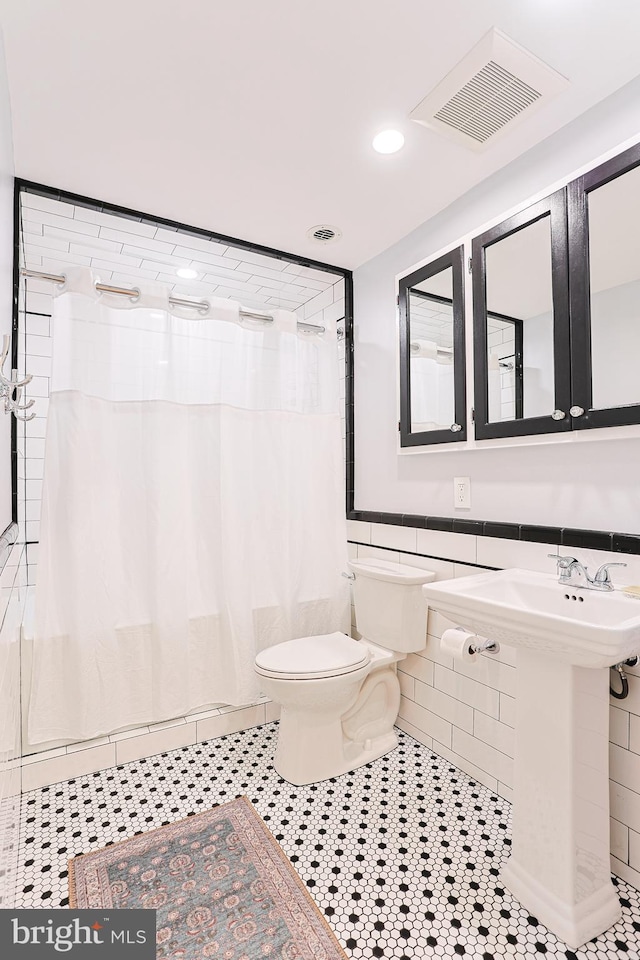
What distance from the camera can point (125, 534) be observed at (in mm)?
2027

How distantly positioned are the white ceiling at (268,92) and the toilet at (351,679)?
64.6 inches

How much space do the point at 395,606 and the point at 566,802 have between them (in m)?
0.95

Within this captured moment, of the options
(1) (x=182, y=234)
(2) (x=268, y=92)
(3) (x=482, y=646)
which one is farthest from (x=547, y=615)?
(1) (x=182, y=234)

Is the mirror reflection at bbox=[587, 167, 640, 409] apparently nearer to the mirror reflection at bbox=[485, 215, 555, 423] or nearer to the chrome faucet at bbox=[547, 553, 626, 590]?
the mirror reflection at bbox=[485, 215, 555, 423]

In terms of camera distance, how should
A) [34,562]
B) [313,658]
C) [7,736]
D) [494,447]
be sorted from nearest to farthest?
[7,736] < [494,447] < [313,658] < [34,562]

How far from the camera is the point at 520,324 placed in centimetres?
173

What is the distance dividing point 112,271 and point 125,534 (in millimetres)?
1559

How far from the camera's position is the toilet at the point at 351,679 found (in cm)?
185

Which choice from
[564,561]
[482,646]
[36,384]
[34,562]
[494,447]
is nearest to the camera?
[564,561]

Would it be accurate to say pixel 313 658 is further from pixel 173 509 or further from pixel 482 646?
pixel 173 509

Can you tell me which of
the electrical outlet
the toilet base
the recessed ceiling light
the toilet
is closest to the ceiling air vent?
the recessed ceiling light

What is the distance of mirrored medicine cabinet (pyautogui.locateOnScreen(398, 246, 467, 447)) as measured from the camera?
1.99 m

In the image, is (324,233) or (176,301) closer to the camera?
(176,301)

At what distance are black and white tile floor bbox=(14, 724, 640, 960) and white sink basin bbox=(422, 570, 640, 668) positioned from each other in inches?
29.6
